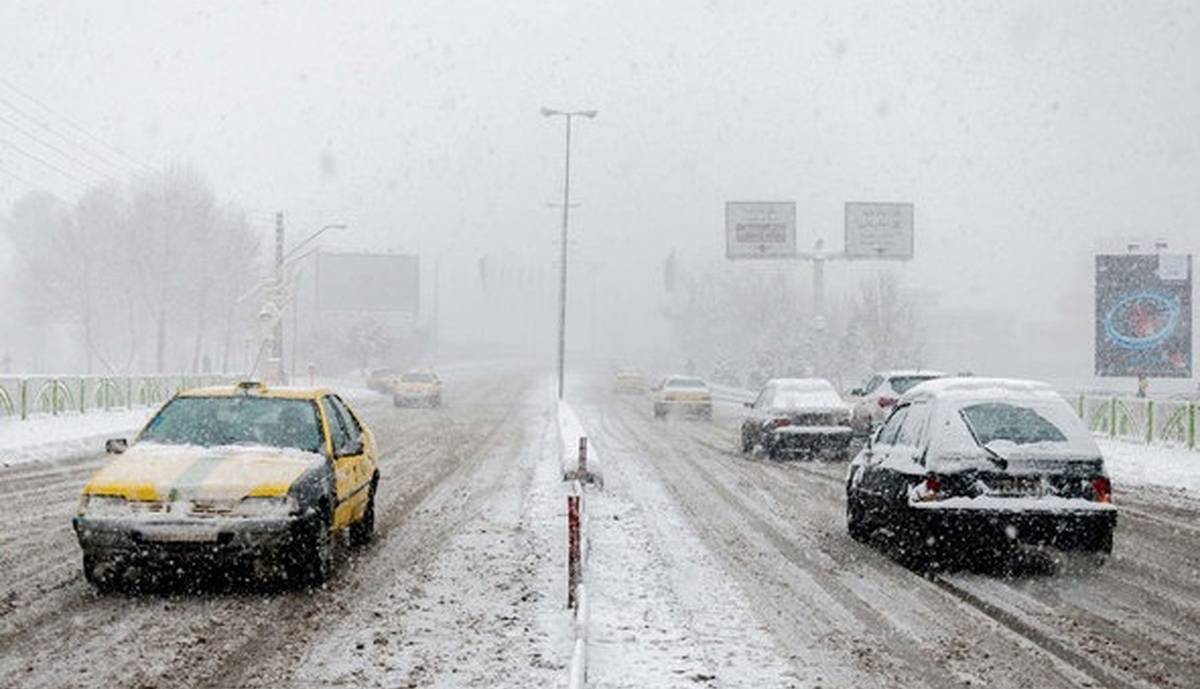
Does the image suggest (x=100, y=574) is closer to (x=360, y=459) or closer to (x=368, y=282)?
(x=360, y=459)

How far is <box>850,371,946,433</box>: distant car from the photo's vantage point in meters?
24.9

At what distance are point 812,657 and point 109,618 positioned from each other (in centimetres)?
463

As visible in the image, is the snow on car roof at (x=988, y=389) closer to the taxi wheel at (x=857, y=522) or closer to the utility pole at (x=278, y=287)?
the taxi wheel at (x=857, y=522)

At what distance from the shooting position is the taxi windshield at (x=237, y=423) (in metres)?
10.2

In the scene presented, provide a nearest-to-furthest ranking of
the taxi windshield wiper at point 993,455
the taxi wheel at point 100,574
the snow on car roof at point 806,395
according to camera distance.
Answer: the taxi wheel at point 100,574 < the taxi windshield wiper at point 993,455 < the snow on car roof at point 806,395

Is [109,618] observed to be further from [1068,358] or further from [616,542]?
[1068,358]

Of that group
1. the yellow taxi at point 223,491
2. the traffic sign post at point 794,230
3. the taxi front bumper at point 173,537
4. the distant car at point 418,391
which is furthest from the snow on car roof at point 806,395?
the traffic sign post at point 794,230

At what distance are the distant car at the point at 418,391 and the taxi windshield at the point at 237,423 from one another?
3751 centimetres

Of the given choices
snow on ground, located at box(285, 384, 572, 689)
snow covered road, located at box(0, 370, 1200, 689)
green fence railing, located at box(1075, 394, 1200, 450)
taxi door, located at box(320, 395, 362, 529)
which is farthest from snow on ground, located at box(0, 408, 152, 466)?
green fence railing, located at box(1075, 394, 1200, 450)

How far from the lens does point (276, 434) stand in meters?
10.3

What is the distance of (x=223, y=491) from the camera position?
883cm

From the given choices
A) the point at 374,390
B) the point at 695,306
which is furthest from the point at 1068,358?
the point at 374,390

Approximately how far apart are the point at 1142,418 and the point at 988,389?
16459 mm

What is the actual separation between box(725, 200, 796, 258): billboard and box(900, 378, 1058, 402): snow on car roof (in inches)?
1700
